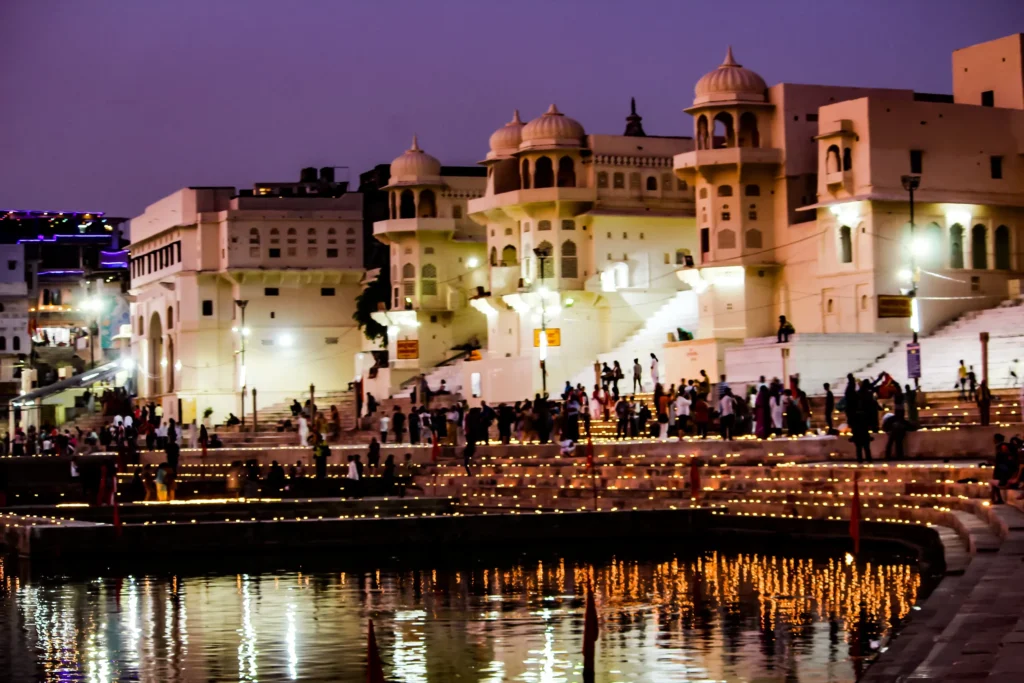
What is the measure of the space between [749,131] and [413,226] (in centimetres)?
1453

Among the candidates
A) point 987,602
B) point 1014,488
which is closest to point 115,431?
point 1014,488

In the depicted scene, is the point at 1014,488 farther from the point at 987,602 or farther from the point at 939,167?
the point at 939,167

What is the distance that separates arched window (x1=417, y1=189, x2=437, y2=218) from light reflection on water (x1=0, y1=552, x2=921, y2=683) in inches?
1462

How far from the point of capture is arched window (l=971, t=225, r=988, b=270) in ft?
141

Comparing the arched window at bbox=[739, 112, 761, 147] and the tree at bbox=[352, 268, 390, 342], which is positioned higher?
the arched window at bbox=[739, 112, 761, 147]

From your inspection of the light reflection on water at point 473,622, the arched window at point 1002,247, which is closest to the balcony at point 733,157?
the arched window at point 1002,247

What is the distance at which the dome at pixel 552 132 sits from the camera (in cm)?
5091

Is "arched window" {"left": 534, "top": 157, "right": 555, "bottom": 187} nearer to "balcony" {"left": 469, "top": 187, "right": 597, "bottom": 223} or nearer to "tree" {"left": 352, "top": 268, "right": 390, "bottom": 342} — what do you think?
"balcony" {"left": 469, "top": 187, "right": 597, "bottom": 223}

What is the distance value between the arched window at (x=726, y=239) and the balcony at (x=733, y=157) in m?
1.63

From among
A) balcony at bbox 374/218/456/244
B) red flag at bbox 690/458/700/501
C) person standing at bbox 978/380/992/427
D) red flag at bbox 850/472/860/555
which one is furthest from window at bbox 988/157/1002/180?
red flag at bbox 850/472/860/555

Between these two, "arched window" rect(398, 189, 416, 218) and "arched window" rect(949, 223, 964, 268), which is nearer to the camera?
"arched window" rect(949, 223, 964, 268)

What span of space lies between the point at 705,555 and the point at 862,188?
21.4m

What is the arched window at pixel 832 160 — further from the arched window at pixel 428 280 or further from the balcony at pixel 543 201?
the arched window at pixel 428 280

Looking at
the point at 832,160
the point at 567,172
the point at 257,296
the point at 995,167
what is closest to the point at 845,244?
the point at 832,160
